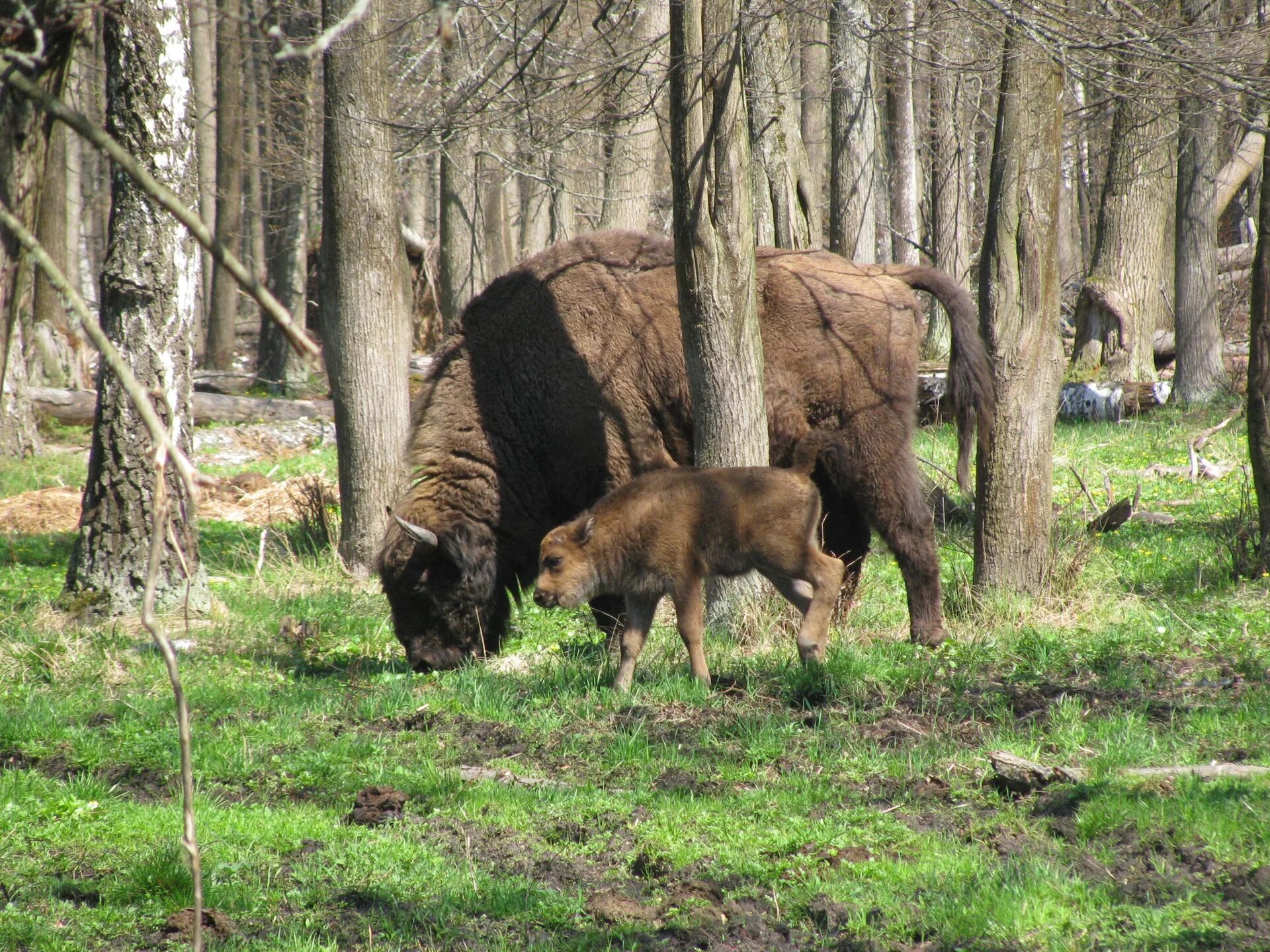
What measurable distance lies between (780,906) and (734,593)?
370 cm

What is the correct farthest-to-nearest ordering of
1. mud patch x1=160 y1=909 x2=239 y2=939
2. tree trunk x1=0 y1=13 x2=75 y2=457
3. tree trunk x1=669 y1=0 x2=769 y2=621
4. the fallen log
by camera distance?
the fallen log, tree trunk x1=669 y1=0 x2=769 y2=621, mud patch x1=160 y1=909 x2=239 y2=939, tree trunk x1=0 y1=13 x2=75 y2=457

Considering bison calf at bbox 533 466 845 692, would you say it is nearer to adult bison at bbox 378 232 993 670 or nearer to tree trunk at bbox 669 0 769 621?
tree trunk at bbox 669 0 769 621

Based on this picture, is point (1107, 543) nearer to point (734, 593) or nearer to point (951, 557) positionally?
point (951, 557)

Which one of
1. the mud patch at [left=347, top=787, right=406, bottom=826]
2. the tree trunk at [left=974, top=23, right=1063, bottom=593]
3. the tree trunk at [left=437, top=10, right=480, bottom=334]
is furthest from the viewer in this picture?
the tree trunk at [left=437, top=10, right=480, bottom=334]

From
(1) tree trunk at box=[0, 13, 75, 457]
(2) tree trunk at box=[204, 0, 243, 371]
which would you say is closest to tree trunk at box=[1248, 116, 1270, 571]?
(1) tree trunk at box=[0, 13, 75, 457]

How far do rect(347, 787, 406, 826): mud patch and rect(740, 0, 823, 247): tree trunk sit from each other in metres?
6.23

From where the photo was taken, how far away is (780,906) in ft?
12.5

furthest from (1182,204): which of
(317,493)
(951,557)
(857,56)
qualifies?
(317,493)

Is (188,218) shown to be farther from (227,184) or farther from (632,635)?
(227,184)

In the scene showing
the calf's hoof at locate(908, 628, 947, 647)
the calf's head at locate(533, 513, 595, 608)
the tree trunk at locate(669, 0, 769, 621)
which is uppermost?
the tree trunk at locate(669, 0, 769, 621)

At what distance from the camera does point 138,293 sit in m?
7.76

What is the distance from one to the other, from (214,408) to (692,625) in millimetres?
13591

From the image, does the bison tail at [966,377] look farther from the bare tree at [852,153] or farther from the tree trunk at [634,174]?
the tree trunk at [634,174]

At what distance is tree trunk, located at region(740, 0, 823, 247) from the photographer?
389 inches
